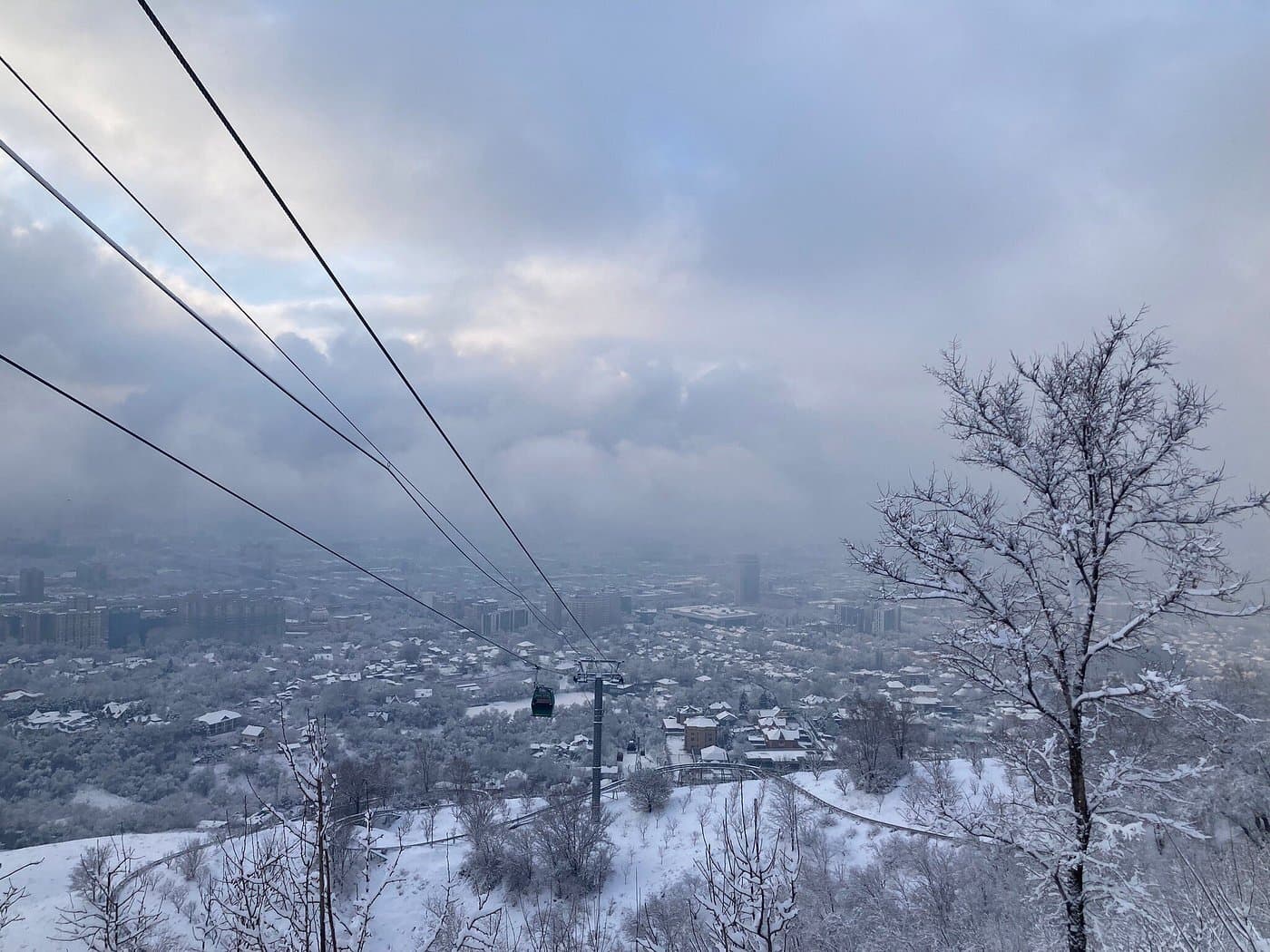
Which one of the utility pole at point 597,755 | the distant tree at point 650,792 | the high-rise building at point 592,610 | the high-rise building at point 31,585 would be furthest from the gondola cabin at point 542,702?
the high-rise building at point 592,610

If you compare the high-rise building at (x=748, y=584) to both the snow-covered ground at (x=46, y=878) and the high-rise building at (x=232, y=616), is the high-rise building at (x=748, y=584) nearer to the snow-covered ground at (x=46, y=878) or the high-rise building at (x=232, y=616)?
the high-rise building at (x=232, y=616)

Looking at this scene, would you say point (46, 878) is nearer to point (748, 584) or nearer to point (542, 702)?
point (542, 702)

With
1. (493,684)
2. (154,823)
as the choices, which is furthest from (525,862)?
(493,684)

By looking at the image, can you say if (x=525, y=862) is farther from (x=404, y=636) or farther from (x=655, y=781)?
(x=404, y=636)

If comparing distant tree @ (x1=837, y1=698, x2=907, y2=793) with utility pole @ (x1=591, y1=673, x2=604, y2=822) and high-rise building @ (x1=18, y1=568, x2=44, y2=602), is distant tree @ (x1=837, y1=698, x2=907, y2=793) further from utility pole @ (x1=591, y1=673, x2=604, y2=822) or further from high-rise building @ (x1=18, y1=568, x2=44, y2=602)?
high-rise building @ (x1=18, y1=568, x2=44, y2=602)

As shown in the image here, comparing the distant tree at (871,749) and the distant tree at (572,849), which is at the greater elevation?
the distant tree at (871,749)
